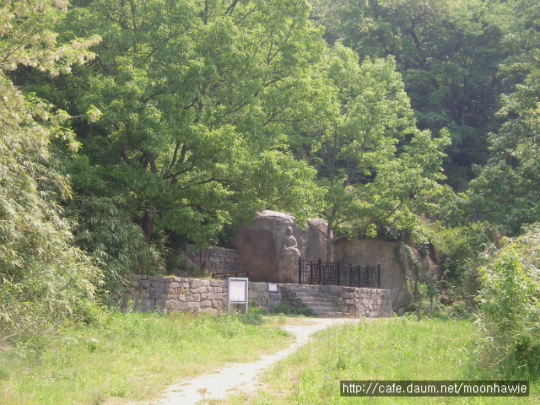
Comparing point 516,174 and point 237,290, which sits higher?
point 516,174

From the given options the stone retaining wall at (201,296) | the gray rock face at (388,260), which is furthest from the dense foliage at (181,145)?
the gray rock face at (388,260)

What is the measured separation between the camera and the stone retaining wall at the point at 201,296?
13.7 m

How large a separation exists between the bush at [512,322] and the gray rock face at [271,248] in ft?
40.1

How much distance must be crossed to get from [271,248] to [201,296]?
15.5 feet

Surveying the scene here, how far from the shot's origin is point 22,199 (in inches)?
362

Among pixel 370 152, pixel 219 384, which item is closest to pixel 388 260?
pixel 370 152

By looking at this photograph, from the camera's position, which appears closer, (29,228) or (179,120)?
(29,228)

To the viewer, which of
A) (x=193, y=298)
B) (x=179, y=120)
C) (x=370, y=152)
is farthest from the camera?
(x=370, y=152)

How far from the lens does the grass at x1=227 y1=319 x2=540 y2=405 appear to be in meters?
5.81

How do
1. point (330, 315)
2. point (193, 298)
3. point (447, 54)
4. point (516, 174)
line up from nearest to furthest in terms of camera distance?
point (193, 298)
point (330, 315)
point (516, 174)
point (447, 54)

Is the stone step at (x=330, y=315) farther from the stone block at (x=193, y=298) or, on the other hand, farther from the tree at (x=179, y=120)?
the stone block at (x=193, y=298)

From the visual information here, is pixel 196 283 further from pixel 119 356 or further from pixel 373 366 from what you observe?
pixel 373 366

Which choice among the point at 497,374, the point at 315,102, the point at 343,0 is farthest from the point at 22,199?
the point at 343,0

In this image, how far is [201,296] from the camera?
1499cm
